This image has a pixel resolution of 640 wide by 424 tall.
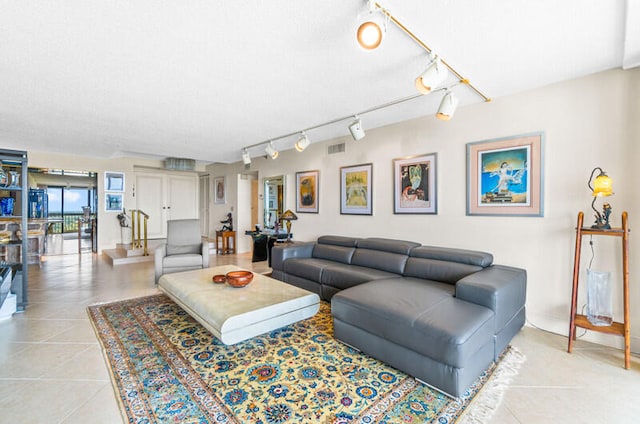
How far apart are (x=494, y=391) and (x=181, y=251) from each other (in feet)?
14.5

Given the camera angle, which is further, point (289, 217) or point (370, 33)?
point (289, 217)

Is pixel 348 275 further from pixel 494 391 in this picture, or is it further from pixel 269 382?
pixel 494 391

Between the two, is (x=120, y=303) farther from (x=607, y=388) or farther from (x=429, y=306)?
(x=607, y=388)

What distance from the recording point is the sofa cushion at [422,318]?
68.2 inches

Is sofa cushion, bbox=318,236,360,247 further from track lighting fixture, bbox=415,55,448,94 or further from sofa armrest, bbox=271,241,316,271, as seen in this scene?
track lighting fixture, bbox=415,55,448,94

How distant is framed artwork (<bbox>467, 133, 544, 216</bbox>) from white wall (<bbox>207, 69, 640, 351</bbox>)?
0.22 ft

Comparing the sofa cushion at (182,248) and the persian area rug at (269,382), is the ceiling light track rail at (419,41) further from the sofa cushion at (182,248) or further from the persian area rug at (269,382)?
the sofa cushion at (182,248)

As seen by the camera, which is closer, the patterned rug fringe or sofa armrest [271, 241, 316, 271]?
the patterned rug fringe

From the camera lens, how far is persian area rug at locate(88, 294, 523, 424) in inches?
63.3

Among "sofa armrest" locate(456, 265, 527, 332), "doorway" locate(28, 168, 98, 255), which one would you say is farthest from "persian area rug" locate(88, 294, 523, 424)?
"doorway" locate(28, 168, 98, 255)

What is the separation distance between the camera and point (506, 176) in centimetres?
293

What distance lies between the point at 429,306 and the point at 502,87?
2.29 meters

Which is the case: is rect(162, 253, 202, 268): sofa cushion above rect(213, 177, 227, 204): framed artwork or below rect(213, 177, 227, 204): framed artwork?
below

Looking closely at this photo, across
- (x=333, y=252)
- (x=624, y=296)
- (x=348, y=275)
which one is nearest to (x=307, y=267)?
(x=333, y=252)
